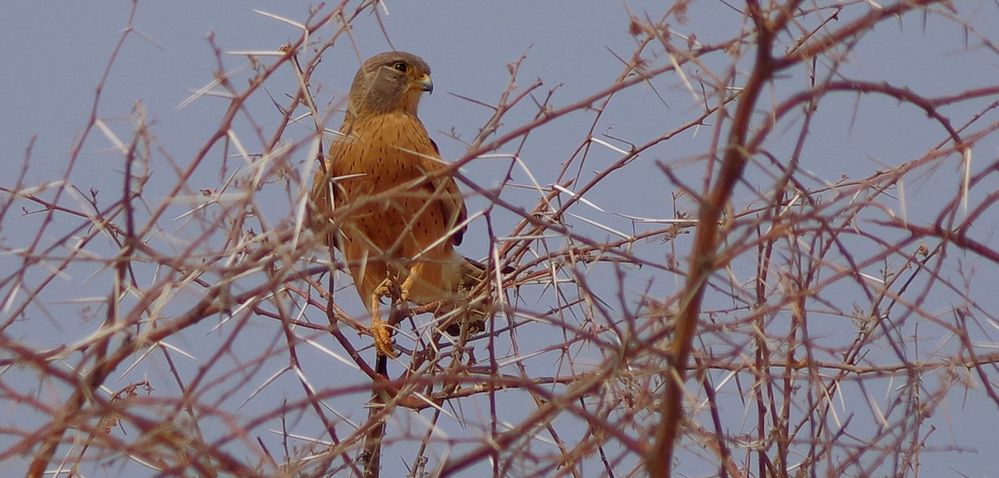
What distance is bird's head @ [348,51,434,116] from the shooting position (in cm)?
480

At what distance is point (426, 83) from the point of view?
4992mm

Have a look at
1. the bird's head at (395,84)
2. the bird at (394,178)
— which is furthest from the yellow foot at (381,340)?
the bird's head at (395,84)

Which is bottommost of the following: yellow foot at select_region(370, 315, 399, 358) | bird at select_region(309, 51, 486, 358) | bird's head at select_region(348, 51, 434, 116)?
yellow foot at select_region(370, 315, 399, 358)

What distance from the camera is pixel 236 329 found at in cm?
171

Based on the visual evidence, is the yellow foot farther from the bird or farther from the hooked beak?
the hooked beak

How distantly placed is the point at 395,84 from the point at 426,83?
0.47 feet

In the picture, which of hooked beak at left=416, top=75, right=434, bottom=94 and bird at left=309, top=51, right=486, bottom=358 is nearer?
bird at left=309, top=51, right=486, bottom=358

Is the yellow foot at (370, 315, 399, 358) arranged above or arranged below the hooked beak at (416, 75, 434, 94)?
below

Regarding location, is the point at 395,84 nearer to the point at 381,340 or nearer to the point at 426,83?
the point at 426,83

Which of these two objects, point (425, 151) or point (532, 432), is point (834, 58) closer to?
point (532, 432)

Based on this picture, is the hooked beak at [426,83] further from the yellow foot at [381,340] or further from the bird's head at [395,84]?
the yellow foot at [381,340]

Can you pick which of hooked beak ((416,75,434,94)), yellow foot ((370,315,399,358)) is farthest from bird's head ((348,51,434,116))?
yellow foot ((370,315,399,358))

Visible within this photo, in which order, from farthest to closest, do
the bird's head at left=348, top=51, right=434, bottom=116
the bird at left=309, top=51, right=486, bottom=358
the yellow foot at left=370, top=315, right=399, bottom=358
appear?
the bird's head at left=348, top=51, right=434, bottom=116 → the bird at left=309, top=51, right=486, bottom=358 → the yellow foot at left=370, top=315, right=399, bottom=358

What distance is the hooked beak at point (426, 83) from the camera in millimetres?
4973
